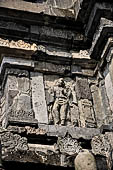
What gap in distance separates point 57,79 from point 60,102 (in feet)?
2.29

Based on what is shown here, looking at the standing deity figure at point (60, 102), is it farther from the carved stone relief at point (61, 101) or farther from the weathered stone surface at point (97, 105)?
the weathered stone surface at point (97, 105)

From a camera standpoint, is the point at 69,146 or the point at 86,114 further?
the point at 86,114

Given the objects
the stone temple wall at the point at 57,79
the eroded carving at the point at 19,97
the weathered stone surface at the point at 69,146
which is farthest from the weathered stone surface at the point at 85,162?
the eroded carving at the point at 19,97

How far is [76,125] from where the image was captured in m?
7.98

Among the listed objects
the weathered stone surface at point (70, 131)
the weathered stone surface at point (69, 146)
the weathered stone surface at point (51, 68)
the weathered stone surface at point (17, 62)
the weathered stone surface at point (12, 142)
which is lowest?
the weathered stone surface at point (70, 131)

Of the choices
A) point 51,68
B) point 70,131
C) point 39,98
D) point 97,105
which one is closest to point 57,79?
point 51,68

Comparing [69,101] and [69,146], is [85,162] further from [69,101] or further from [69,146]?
[69,101]

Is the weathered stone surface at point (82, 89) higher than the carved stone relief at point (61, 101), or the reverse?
the weathered stone surface at point (82, 89)

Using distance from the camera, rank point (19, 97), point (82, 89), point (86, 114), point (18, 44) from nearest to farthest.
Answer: point (19, 97) → point (86, 114) → point (82, 89) → point (18, 44)

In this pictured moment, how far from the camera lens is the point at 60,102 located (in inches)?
325

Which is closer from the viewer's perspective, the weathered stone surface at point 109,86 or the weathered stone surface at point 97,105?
the weathered stone surface at point 109,86

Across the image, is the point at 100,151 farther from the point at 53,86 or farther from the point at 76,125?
the point at 53,86

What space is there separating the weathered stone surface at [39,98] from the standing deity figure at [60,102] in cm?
21

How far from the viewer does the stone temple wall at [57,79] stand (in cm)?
738
